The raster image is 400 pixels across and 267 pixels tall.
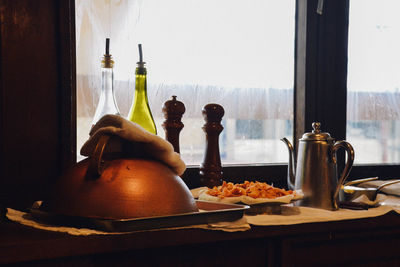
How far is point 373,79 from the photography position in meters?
2.03

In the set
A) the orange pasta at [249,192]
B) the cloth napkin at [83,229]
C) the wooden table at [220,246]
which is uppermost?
the orange pasta at [249,192]

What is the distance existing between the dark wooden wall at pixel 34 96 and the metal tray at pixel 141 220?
0.35 metres

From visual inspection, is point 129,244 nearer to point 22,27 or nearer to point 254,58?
point 22,27

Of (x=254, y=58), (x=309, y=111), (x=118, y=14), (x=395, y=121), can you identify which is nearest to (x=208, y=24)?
(x=254, y=58)

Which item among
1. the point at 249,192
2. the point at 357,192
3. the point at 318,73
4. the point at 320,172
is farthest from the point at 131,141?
the point at 318,73

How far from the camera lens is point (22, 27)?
130cm

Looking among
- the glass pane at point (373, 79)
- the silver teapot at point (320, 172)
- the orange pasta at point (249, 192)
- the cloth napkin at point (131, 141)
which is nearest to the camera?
the cloth napkin at point (131, 141)

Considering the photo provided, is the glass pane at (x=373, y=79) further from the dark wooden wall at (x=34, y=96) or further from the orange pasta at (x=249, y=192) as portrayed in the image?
the dark wooden wall at (x=34, y=96)

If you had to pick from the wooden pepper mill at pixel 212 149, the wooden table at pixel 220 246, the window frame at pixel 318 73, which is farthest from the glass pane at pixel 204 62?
the wooden table at pixel 220 246

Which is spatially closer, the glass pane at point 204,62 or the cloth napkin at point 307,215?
the cloth napkin at point 307,215

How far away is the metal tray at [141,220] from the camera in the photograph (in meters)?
0.85

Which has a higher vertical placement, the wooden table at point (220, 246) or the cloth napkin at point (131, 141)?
the cloth napkin at point (131, 141)

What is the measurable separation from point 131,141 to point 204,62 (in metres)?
0.83

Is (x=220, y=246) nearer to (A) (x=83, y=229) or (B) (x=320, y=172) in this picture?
(A) (x=83, y=229)
